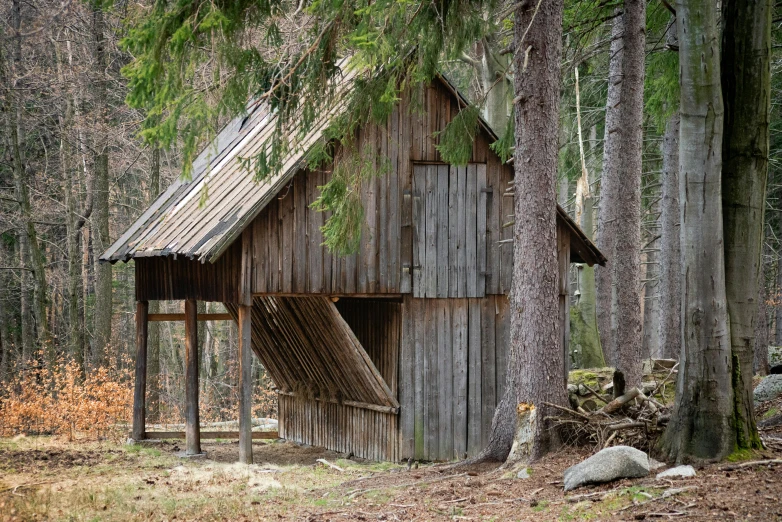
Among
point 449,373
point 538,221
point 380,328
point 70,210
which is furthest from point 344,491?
point 70,210

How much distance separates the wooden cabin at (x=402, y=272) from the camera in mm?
12719

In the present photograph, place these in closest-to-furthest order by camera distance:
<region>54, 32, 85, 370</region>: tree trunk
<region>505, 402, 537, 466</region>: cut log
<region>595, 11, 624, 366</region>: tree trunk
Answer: <region>505, 402, 537, 466</region>: cut log < <region>595, 11, 624, 366</region>: tree trunk < <region>54, 32, 85, 370</region>: tree trunk

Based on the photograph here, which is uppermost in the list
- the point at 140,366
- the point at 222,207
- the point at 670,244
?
the point at 222,207

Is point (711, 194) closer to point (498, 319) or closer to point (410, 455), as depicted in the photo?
point (498, 319)

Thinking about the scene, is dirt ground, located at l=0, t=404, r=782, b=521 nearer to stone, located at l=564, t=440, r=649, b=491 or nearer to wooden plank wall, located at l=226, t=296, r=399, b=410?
stone, located at l=564, t=440, r=649, b=491

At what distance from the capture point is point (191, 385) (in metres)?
14.4

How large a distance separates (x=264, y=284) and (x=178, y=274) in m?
2.31

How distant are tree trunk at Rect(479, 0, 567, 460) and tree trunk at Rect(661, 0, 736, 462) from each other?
73.1 inches

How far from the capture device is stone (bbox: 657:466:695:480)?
7.43 metres

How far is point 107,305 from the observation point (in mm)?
19969

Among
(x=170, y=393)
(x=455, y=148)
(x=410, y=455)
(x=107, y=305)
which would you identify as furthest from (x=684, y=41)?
(x=170, y=393)

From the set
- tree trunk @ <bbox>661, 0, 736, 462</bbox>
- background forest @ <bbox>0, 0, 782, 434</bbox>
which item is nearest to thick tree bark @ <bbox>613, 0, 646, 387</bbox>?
background forest @ <bbox>0, 0, 782, 434</bbox>

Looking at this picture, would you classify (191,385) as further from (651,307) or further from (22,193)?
(651,307)

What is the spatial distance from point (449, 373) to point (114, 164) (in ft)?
42.8
